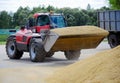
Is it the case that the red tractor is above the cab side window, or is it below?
below

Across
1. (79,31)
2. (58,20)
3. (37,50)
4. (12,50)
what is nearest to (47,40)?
(37,50)

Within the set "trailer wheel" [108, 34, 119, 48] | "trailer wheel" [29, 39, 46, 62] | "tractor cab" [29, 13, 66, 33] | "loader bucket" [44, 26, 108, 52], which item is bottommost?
"trailer wheel" [108, 34, 119, 48]

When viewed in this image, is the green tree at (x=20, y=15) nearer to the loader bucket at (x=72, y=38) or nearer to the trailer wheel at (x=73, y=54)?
the trailer wheel at (x=73, y=54)

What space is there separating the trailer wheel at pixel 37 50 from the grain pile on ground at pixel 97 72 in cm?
619

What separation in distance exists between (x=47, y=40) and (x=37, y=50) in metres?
0.75

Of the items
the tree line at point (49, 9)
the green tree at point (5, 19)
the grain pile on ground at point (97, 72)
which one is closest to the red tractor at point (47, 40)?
the grain pile on ground at point (97, 72)

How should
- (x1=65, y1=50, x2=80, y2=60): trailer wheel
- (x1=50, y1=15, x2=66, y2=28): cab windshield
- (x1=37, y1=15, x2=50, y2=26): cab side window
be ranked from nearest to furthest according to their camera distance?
(x1=65, y1=50, x2=80, y2=60): trailer wheel → (x1=37, y1=15, x2=50, y2=26): cab side window → (x1=50, y1=15, x2=66, y2=28): cab windshield

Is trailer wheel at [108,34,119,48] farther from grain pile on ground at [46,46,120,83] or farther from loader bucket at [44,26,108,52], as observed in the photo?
grain pile on ground at [46,46,120,83]

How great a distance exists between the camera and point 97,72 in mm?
8500

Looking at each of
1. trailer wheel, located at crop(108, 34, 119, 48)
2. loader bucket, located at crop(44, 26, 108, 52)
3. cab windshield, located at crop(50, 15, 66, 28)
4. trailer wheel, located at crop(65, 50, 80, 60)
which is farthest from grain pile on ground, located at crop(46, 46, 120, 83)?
trailer wheel, located at crop(108, 34, 119, 48)

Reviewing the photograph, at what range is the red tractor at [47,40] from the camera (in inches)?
625

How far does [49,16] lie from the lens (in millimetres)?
18516

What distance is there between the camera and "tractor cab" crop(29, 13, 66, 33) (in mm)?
18359

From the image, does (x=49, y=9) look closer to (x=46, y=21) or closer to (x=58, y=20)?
(x=58, y=20)
